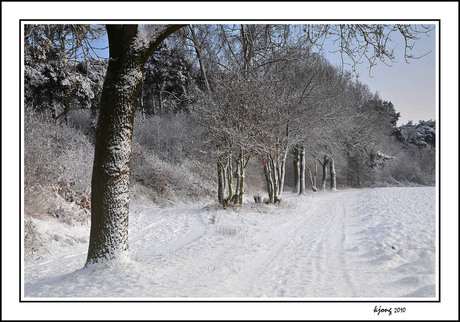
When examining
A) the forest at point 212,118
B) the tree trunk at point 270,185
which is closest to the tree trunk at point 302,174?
the forest at point 212,118

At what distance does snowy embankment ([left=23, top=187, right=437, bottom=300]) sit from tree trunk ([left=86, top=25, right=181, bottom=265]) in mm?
414

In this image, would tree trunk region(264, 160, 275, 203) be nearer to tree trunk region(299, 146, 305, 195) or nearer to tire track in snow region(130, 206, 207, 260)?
tire track in snow region(130, 206, 207, 260)

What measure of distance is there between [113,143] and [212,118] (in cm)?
832

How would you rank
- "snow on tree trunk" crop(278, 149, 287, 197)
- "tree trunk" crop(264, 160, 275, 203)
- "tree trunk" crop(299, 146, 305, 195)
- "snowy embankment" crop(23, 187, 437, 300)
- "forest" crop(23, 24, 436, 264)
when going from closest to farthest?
1. "snowy embankment" crop(23, 187, 437, 300)
2. "forest" crop(23, 24, 436, 264)
3. "tree trunk" crop(264, 160, 275, 203)
4. "snow on tree trunk" crop(278, 149, 287, 197)
5. "tree trunk" crop(299, 146, 305, 195)

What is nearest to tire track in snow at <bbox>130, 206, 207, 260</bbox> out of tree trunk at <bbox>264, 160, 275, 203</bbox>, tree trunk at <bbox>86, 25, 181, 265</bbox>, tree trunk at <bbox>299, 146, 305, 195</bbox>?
tree trunk at <bbox>86, 25, 181, 265</bbox>

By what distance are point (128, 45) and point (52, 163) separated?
8066 millimetres

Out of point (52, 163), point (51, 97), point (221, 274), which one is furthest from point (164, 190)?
point (221, 274)

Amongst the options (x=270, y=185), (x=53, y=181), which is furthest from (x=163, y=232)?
(x=270, y=185)

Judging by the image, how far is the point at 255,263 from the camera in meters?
5.77

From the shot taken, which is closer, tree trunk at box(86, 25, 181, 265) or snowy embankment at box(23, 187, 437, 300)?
snowy embankment at box(23, 187, 437, 300)

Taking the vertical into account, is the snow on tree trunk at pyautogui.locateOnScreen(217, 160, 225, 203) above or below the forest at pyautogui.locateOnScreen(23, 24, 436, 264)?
below

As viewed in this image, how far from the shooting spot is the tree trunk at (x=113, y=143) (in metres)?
4.78

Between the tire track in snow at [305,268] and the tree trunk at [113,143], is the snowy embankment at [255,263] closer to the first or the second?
the tire track in snow at [305,268]

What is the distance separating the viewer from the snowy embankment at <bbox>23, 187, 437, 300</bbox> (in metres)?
4.14
